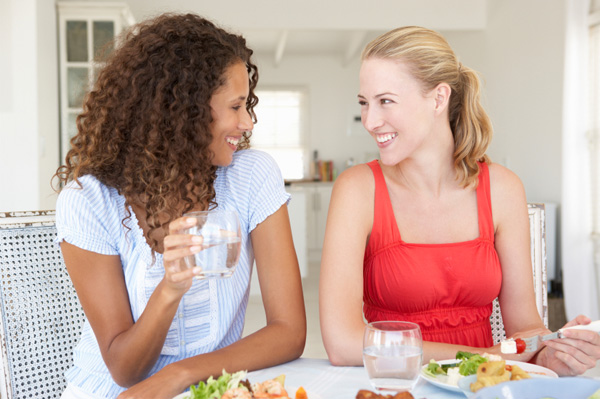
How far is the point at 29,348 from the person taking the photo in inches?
54.9

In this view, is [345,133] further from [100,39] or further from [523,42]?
[100,39]

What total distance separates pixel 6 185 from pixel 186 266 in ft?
12.8

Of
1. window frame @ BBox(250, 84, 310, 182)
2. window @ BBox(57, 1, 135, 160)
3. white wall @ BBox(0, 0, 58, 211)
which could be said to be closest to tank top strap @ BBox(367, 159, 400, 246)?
white wall @ BBox(0, 0, 58, 211)

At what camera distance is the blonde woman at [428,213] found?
151cm

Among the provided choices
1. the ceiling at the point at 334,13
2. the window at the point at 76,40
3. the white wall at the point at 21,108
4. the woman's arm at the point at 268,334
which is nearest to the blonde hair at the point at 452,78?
the woman's arm at the point at 268,334

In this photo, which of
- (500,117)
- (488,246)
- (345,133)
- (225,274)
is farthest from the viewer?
(345,133)

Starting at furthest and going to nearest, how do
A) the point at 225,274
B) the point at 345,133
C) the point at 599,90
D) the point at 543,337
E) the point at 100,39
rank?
the point at 345,133, the point at 100,39, the point at 599,90, the point at 543,337, the point at 225,274

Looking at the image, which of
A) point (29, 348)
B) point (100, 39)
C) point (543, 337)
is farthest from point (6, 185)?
point (543, 337)

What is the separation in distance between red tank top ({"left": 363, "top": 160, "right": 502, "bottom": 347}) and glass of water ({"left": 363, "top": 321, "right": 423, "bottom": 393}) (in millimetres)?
690

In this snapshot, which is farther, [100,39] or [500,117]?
[500,117]

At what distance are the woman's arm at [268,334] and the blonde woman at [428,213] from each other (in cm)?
10

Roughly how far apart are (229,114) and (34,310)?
2.06ft

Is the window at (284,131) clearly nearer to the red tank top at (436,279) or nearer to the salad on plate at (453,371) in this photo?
the red tank top at (436,279)

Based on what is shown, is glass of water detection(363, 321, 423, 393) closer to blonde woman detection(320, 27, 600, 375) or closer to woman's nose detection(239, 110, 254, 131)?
blonde woman detection(320, 27, 600, 375)
